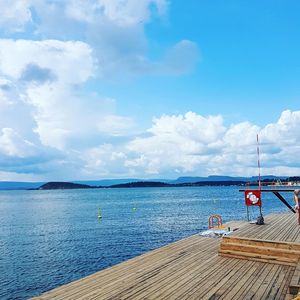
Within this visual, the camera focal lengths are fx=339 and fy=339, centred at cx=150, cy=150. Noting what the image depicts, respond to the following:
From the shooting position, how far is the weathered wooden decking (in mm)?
11203

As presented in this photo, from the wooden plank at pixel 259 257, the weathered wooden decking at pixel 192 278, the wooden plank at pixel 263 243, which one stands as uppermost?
the wooden plank at pixel 263 243

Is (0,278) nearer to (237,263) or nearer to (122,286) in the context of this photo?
(122,286)

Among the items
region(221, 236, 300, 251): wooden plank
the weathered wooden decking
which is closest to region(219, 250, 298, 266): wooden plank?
the weathered wooden decking

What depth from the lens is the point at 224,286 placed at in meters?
11.8

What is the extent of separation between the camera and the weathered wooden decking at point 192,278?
1120 cm

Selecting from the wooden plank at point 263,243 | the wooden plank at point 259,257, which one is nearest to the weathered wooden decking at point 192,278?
the wooden plank at point 259,257

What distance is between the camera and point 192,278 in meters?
13.0

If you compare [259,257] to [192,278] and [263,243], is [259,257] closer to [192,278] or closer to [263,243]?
[263,243]

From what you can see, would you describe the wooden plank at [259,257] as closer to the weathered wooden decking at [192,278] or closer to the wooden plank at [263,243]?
the weathered wooden decking at [192,278]

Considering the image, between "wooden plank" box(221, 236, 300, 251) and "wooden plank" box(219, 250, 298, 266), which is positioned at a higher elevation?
"wooden plank" box(221, 236, 300, 251)

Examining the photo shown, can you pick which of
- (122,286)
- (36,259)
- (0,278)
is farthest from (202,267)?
(36,259)

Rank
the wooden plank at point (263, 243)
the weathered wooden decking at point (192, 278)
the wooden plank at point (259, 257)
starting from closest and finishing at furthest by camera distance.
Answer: the weathered wooden decking at point (192, 278) → the wooden plank at point (259, 257) → the wooden plank at point (263, 243)

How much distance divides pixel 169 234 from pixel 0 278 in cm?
2201

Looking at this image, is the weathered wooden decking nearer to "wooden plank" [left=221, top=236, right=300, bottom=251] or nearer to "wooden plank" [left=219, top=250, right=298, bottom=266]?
"wooden plank" [left=219, top=250, right=298, bottom=266]
